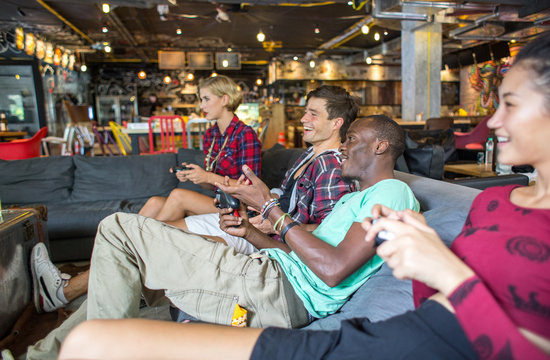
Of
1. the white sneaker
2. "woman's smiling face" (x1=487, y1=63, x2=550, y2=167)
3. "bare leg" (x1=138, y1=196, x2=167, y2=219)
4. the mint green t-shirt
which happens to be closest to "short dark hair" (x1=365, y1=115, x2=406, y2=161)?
the mint green t-shirt

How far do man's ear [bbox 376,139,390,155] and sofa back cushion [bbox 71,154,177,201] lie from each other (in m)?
2.78

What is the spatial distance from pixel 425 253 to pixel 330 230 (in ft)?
2.12

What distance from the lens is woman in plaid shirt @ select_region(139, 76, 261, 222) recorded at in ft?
8.49

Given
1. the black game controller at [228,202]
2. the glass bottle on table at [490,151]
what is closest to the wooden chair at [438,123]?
the glass bottle on table at [490,151]

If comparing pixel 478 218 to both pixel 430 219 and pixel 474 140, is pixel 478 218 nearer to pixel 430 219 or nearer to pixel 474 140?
pixel 430 219

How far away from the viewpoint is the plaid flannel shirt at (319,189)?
1.71 metres

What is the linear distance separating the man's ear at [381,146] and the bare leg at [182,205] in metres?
1.41

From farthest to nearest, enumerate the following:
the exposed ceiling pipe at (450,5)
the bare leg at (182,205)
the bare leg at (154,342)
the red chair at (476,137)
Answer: the red chair at (476,137), the exposed ceiling pipe at (450,5), the bare leg at (182,205), the bare leg at (154,342)

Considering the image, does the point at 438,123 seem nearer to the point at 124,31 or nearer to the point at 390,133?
the point at 390,133

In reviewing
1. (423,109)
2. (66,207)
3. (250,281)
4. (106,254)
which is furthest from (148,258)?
(423,109)

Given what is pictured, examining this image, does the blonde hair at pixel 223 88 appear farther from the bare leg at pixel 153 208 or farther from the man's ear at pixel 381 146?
the man's ear at pixel 381 146

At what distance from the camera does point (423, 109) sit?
8258mm

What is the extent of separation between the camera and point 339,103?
6.77 ft

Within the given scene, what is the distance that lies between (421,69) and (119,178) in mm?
6690
